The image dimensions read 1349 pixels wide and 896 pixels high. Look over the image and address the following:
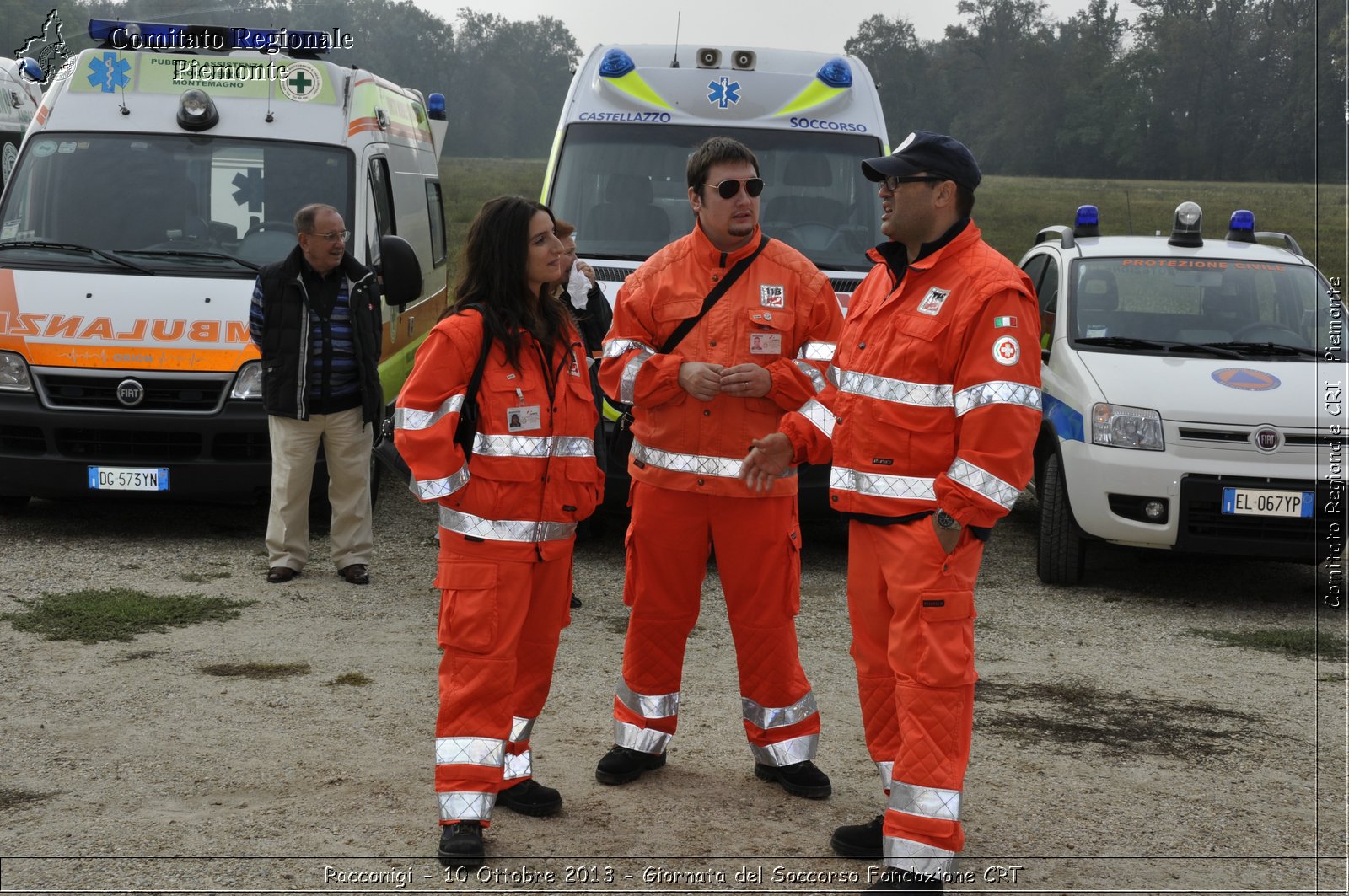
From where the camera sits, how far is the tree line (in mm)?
25797

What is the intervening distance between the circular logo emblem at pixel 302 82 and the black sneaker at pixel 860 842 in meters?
6.40

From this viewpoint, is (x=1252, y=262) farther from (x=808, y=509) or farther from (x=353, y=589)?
(x=353, y=589)

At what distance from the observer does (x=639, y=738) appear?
468 centimetres

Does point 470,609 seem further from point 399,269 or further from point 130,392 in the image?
point 130,392

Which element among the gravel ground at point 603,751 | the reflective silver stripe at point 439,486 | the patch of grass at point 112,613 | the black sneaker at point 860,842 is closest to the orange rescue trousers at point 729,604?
the gravel ground at point 603,751

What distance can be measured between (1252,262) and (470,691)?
6.37m

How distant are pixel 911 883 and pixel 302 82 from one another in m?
6.91

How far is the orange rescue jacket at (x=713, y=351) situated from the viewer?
452 cm

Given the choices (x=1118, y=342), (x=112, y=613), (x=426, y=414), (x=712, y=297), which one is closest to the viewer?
(x=426, y=414)

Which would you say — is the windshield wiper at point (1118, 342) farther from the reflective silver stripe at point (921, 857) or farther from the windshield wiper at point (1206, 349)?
the reflective silver stripe at point (921, 857)


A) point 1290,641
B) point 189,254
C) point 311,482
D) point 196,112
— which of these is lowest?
point 1290,641

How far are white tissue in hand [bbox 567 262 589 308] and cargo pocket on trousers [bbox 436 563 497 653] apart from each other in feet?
8.76

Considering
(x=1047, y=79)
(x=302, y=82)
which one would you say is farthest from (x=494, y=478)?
(x=1047, y=79)

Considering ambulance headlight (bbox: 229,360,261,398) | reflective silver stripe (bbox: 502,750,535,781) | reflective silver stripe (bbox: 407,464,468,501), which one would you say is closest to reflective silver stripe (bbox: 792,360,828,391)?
reflective silver stripe (bbox: 407,464,468,501)
